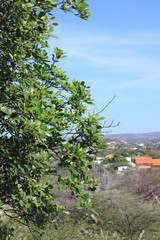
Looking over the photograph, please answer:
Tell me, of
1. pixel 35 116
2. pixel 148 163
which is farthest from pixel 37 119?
pixel 148 163

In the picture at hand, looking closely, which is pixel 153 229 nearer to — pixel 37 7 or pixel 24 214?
pixel 24 214

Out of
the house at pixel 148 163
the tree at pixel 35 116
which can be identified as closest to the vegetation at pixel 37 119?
the tree at pixel 35 116

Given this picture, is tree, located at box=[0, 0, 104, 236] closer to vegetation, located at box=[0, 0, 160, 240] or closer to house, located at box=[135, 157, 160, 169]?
vegetation, located at box=[0, 0, 160, 240]

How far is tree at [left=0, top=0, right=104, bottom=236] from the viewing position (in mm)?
3588

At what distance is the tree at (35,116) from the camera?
3.59 meters

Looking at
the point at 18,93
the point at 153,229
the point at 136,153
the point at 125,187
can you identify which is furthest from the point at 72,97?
the point at 136,153

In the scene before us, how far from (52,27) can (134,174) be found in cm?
2226

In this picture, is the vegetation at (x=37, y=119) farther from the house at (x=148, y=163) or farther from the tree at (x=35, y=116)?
A: the house at (x=148, y=163)

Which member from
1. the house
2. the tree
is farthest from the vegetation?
the house

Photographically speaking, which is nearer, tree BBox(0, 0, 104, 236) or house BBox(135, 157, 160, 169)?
tree BBox(0, 0, 104, 236)

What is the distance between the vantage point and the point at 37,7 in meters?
3.99

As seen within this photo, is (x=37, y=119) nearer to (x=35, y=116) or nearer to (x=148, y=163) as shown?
(x=35, y=116)

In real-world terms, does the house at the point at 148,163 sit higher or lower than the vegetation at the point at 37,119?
lower

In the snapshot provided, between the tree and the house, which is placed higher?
the tree
